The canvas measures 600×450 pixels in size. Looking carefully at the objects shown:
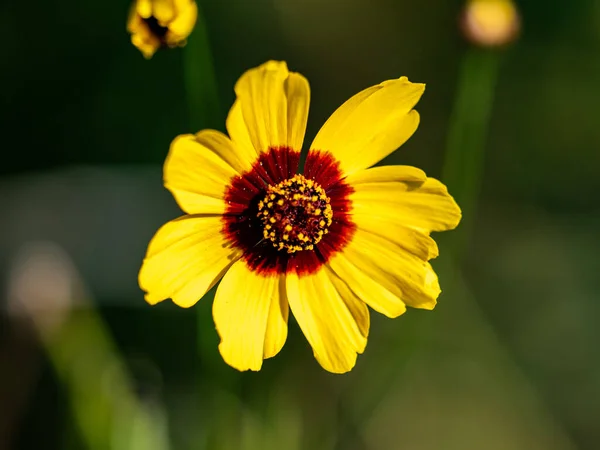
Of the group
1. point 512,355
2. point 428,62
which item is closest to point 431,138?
point 428,62

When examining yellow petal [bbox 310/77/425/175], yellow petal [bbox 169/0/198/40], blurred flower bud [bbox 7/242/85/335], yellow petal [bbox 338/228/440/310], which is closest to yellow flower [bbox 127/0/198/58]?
yellow petal [bbox 169/0/198/40]

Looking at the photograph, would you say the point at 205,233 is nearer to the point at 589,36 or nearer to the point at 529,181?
the point at 529,181

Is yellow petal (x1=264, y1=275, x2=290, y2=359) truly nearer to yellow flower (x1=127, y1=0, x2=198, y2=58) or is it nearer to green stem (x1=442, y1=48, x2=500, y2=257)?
yellow flower (x1=127, y1=0, x2=198, y2=58)

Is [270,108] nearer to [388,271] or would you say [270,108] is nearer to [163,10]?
[163,10]

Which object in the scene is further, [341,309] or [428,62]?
[428,62]

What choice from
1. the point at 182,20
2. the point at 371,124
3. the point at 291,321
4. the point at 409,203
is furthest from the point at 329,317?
the point at 291,321

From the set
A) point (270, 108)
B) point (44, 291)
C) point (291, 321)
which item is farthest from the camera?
point (291, 321)
